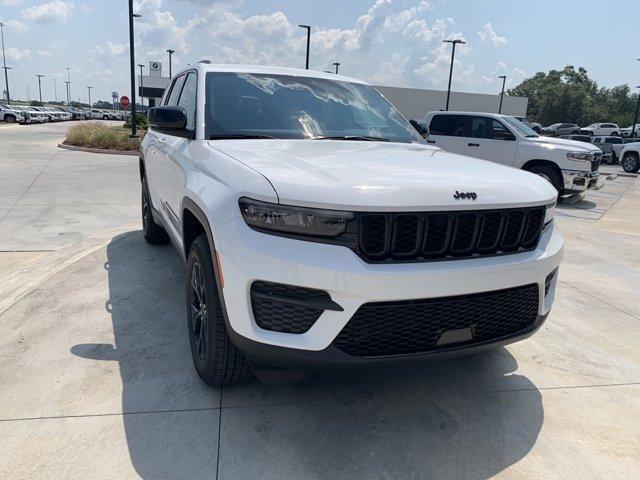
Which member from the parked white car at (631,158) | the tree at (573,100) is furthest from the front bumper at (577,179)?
the tree at (573,100)

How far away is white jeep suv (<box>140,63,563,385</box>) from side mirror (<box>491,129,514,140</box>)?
918 cm

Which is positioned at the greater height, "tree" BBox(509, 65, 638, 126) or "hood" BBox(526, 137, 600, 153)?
"tree" BBox(509, 65, 638, 126)

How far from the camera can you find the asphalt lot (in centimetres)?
236

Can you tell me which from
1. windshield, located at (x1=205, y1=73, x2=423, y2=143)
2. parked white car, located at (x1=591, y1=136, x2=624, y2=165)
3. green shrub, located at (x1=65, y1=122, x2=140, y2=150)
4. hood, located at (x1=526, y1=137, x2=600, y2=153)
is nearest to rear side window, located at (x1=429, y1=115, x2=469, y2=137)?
hood, located at (x1=526, y1=137, x2=600, y2=153)

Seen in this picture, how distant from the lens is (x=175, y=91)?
483 cm

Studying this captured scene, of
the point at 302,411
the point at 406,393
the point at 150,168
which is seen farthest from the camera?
the point at 150,168

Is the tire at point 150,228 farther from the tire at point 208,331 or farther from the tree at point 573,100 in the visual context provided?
the tree at point 573,100

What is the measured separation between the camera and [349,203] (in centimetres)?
213

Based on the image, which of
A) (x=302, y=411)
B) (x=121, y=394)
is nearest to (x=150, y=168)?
(x=121, y=394)

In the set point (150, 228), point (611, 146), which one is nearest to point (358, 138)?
point (150, 228)

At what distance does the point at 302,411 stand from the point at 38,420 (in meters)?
1.33

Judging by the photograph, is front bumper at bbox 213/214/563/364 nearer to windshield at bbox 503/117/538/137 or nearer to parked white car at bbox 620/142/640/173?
windshield at bbox 503/117/538/137

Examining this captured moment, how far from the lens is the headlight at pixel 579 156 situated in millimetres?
10500

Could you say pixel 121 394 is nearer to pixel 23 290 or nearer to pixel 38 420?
pixel 38 420
